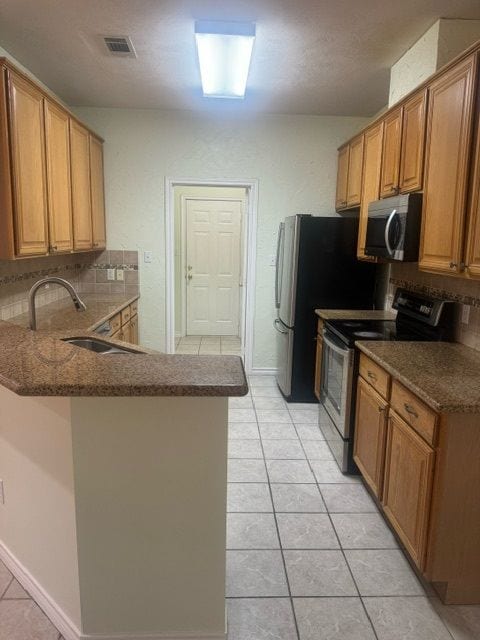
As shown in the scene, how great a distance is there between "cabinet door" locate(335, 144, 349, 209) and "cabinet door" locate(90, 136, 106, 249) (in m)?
2.28

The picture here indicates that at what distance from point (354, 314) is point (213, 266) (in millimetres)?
3192

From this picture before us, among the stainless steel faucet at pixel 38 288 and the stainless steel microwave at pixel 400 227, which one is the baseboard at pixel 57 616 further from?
the stainless steel microwave at pixel 400 227

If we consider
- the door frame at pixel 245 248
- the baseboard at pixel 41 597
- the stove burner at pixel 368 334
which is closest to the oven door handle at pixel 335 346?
the stove burner at pixel 368 334

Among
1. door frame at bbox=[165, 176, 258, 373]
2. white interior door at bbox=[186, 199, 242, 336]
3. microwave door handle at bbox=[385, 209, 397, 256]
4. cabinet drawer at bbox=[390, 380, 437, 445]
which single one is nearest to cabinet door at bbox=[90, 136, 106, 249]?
door frame at bbox=[165, 176, 258, 373]

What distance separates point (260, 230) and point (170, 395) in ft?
11.3

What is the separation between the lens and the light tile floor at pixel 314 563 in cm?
171

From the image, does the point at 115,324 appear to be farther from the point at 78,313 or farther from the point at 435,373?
the point at 435,373

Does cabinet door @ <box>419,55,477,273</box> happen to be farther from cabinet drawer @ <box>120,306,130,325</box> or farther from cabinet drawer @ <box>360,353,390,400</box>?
cabinet drawer @ <box>120,306,130,325</box>

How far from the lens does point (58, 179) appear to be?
10.3ft

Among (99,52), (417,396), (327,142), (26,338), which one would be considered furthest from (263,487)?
(327,142)

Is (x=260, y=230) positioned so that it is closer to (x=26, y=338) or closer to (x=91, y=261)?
(x=91, y=261)

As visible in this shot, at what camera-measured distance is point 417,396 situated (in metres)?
1.87

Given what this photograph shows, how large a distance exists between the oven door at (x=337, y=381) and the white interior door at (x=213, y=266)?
3233 mm

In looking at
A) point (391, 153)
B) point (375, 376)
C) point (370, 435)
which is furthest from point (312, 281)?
point (370, 435)
